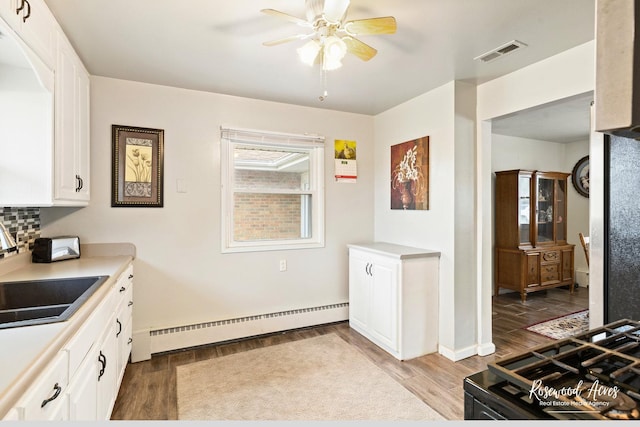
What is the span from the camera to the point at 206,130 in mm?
2957

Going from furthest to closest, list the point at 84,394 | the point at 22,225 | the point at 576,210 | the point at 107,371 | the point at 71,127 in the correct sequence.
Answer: the point at 576,210, the point at 22,225, the point at 71,127, the point at 107,371, the point at 84,394

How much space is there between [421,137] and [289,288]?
6.60ft

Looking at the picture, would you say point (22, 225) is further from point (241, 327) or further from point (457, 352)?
point (457, 352)

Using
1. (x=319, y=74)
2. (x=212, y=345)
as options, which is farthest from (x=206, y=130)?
(x=212, y=345)

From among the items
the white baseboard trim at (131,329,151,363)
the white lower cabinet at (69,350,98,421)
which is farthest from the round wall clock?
the white lower cabinet at (69,350,98,421)

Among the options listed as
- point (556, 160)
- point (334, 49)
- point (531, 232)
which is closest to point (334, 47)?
point (334, 49)

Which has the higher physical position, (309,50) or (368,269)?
(309,50)

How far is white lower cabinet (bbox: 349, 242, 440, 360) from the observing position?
268 centimetres

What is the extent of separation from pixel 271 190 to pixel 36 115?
6.31 feet

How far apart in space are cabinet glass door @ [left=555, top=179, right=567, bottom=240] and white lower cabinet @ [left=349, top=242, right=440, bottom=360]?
3110 mm

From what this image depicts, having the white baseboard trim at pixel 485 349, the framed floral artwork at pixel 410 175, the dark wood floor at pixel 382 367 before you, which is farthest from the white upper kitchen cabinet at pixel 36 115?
the white baseboard trim at pixel 485 349

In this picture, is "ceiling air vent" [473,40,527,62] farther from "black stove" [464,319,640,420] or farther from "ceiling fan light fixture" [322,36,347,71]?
"black stove" [464,319,640,420]

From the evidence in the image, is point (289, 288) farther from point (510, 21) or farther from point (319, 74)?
point (510, 21)

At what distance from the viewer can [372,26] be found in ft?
5.22
